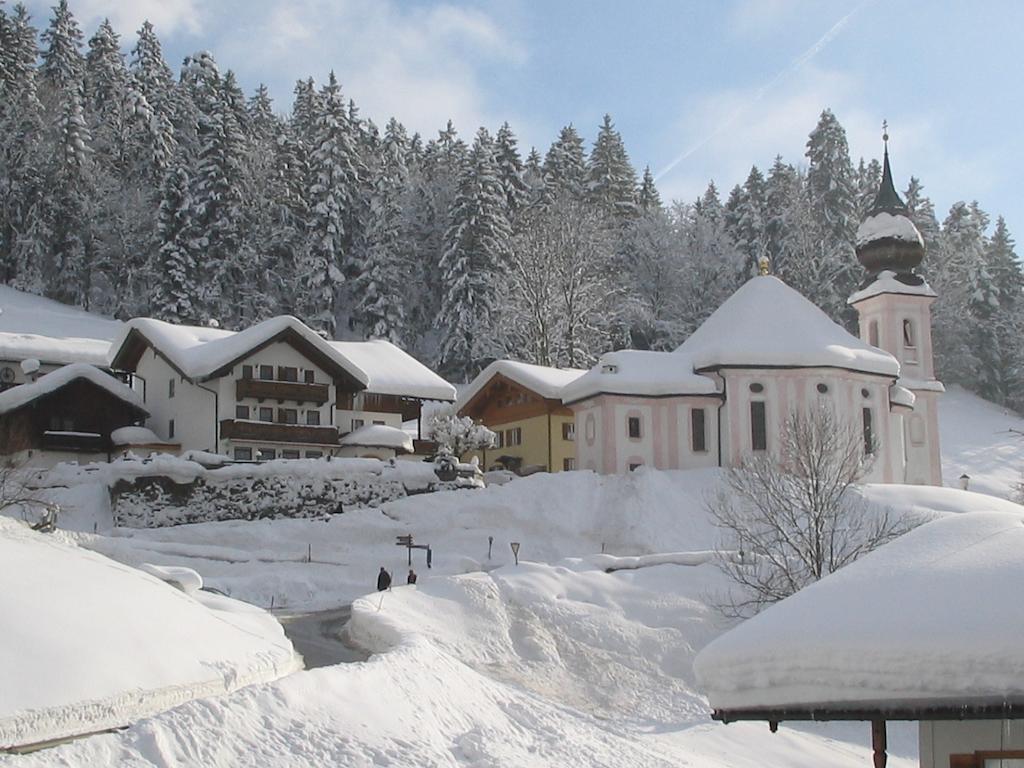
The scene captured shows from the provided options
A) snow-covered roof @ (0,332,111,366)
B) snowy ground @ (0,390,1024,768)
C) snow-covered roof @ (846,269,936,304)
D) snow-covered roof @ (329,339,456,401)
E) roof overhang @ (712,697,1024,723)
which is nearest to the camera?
roof overhang @ (712,697,1024,723)

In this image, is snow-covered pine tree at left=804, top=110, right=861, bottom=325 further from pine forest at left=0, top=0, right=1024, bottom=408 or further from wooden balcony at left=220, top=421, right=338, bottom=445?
wooden balcony at left=220, top=421, right=338, bottom=445

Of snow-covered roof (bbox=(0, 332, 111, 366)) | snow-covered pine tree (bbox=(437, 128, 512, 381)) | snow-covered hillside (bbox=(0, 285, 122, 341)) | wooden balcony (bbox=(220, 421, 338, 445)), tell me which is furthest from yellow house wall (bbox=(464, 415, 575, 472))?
snow-covered hillside (bbox=(0, 285, 122, 341))

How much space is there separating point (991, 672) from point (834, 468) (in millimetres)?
28999

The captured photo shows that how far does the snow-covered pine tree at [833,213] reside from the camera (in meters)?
78.5

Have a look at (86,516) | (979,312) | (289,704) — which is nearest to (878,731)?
(289,704)

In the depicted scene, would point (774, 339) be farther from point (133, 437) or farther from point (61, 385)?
point (61, 385)

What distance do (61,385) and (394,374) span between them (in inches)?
507

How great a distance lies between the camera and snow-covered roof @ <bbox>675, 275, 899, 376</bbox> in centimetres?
4469

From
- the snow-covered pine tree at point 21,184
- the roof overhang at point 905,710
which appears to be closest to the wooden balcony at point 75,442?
the snow-covered pine tree at point 21,184

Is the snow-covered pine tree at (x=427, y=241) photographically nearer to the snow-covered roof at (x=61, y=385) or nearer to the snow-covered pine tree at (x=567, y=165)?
the snow-covered pine tree at (x=567, y=165)

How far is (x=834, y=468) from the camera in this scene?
36.7 metres

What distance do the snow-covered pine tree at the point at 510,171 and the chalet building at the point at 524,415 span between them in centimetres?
2644

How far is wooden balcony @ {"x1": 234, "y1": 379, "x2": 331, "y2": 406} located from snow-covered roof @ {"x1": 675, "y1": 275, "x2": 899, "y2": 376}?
12910mm

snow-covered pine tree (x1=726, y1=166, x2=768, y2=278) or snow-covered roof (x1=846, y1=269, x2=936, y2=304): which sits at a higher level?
snow-covered pine tree (x1=726, y1=166, x2=768, y2=278)
